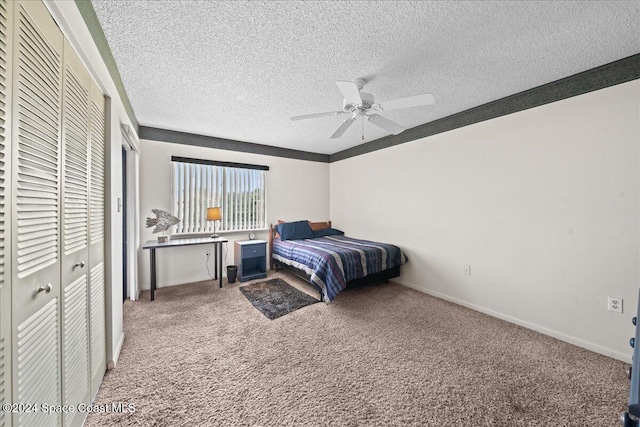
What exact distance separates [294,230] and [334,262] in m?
1.62

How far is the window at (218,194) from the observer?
394 cm

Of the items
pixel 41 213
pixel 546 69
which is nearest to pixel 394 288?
pixel 546 69

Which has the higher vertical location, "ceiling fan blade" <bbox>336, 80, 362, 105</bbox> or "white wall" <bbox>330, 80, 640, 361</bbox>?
"ceiling fan blade" <bbox>336, 80, 362, 105</bbox>

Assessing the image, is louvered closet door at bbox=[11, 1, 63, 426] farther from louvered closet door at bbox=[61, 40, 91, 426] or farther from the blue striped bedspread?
the blue striped bedspread

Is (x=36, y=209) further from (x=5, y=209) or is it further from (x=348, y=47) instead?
(x=348, y=47)

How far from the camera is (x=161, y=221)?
3654 mm

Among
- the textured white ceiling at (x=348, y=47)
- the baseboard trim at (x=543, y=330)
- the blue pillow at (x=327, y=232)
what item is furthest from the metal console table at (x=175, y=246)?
the baseboard trim at (x=543, y=330)

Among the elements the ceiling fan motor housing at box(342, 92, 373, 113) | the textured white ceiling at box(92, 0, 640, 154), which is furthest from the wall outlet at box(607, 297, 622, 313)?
the ceiling fan motor housing at box(342, 92, 373, 113)

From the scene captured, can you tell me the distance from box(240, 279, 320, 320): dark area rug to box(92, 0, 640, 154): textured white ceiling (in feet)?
8.04

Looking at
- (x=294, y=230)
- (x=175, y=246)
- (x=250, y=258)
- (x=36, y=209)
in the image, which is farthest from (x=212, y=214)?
(x=36, y=209)

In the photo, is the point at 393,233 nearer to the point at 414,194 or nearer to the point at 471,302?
the point at 414,194

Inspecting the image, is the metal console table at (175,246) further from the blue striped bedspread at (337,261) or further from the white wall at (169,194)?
the blue striped bedspread at (337,261)

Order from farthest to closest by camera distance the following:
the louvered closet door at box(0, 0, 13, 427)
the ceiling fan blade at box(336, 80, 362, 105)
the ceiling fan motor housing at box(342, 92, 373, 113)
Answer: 1. the ceiling fan motor housing at box(342, 92, 373, 113)
2. the ceiling fan blade at box(336, 80, 362, 105)
3. the louvered closet door at box(0, 0, 13, 427)

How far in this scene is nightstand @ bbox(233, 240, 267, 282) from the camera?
13.3 feet
